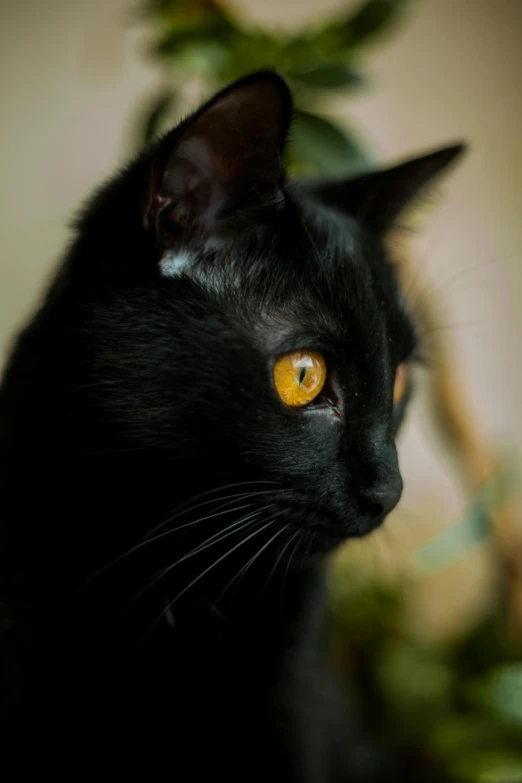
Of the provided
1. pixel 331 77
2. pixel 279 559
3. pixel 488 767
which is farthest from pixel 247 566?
pixel 331 77

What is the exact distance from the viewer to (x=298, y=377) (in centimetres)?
64

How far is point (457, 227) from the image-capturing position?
1758 mm

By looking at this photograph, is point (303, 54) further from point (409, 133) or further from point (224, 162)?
point (409, 133)

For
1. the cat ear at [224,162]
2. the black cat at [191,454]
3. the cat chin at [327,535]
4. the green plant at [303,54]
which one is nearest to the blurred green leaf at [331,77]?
the green plant at [303,54]

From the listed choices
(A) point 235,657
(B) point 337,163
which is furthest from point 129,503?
(B) point 337,163

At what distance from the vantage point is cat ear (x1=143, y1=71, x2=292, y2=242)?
567 millimetres

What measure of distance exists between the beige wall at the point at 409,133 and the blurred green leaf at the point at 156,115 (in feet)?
0.91

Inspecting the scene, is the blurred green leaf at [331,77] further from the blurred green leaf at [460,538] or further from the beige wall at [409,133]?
the blurred green leaf at [460,538]

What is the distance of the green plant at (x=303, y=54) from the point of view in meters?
1.01

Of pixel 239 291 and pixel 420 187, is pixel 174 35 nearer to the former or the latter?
pixel 420 187

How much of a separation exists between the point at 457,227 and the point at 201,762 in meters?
1.43

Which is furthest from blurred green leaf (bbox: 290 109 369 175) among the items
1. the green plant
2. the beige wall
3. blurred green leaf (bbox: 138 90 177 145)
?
the beige wall

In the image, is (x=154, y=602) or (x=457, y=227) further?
(x=457, y=227)

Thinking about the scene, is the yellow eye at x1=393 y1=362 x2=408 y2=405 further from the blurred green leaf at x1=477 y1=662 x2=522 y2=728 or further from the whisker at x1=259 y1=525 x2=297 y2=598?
the blurred green leaf at x1=477 y1=662 x2=522 y2=728
